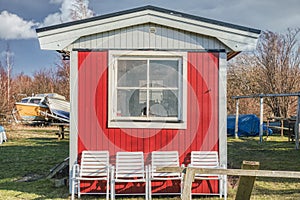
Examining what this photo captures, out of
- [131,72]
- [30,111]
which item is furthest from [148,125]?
[30,111]

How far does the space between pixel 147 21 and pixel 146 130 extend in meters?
1.80

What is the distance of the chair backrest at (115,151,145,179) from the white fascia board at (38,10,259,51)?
2.09 metres

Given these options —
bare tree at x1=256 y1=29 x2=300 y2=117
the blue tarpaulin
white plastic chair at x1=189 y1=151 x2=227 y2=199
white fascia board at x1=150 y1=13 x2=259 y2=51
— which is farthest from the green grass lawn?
bare tree at x1=256 y1=29 x2=300 y2=117

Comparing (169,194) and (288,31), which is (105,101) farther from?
(288,31)

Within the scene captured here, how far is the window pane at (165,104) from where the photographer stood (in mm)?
5539

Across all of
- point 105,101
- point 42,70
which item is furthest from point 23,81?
point 105,101

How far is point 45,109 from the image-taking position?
20531mm

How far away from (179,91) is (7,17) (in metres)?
22.3

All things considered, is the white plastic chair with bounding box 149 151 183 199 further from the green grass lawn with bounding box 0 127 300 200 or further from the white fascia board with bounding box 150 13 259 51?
the white fascia board with bounding box 150 13 259 51

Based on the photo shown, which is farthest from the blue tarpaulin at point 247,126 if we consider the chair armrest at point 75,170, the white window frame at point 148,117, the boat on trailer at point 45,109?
the chair armrest at point 75,170

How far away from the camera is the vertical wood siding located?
545 cm

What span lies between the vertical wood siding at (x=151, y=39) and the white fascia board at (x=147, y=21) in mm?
93

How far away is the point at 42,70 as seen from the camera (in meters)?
28.1

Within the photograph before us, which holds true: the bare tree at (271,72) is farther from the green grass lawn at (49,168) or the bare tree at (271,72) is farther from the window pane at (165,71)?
the window pane at (165,71)
